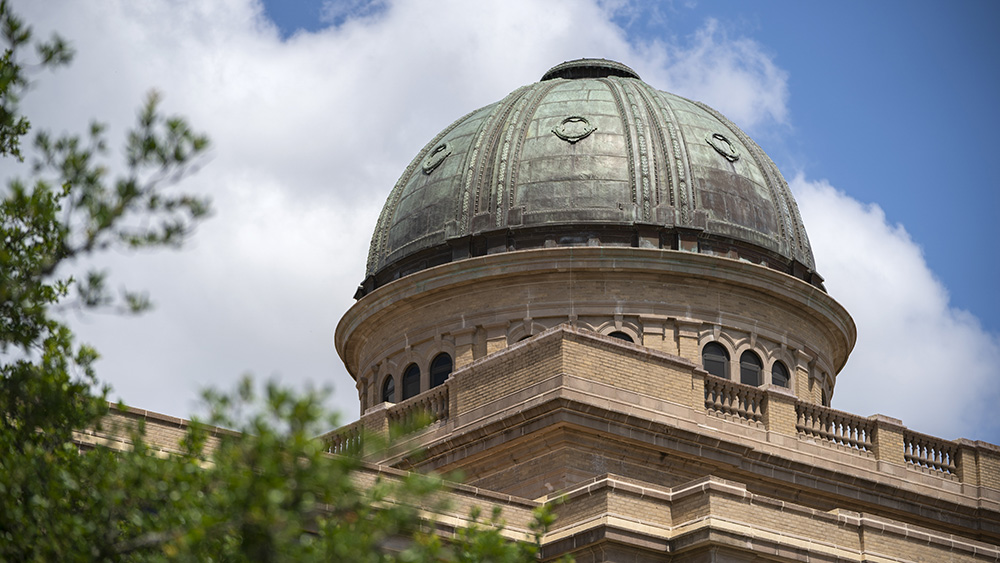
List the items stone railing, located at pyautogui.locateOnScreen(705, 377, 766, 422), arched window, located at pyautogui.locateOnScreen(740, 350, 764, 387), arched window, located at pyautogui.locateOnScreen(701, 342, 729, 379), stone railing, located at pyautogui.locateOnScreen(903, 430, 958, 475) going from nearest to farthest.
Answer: stone railing, located at pyautogui.locateOnScreen(705, 377, 766, 422)
stone railing, located at pyautogui.locateOnScreen(903, 430, 958, 475)
arched window, located at pyautogui.locateOnScreen(701, 342, 729, 379)
arched window, located at pyautogui.locateOnScreen(740, 350, 764, 387)

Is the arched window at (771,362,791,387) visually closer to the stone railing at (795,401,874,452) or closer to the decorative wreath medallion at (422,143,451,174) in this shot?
the stone railing at (795,401,874,452)

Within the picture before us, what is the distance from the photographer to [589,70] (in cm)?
4750

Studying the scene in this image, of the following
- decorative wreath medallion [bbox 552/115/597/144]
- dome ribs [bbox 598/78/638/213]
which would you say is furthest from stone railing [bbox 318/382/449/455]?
decorative wreath medallion [bbox 552/115/597/144]

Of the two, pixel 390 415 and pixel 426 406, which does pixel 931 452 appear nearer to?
pixel 426 406

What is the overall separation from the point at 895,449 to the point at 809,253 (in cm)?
1054

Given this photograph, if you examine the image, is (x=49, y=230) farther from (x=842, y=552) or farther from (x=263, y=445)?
(x=842, y=552)

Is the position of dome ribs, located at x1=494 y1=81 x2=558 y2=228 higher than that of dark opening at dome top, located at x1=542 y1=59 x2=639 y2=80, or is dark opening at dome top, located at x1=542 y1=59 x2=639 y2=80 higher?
dark opening at dome top, located at x1=542 y1=59 x2=639 y2=80

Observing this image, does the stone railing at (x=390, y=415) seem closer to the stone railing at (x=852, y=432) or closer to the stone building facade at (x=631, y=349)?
the stone building facade at (x=631, y=349)

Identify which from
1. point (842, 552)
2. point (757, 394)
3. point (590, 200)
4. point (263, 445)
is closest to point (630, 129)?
point (590, 200)

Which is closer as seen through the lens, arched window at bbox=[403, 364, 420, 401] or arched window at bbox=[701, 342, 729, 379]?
arched window at bbox=[701, 342, 729, 379]

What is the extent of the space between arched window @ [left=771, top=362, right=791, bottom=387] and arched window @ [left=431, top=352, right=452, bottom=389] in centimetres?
790

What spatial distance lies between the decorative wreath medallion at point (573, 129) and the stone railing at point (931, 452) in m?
11.9

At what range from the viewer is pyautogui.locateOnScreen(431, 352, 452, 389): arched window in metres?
40.1

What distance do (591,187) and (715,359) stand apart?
537cm
